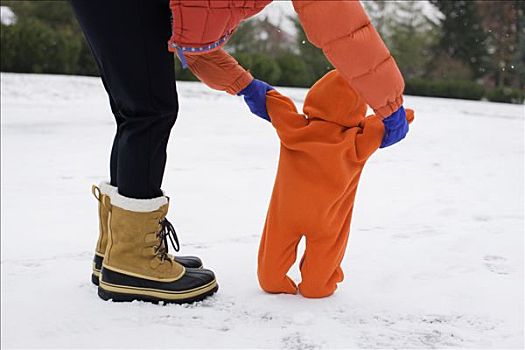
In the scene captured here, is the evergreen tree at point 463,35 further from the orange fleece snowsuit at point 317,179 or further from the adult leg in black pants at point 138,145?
the adult leg in black pants at point 138,145

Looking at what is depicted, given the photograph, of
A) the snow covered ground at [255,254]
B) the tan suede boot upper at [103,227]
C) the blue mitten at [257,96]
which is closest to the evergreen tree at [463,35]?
the snow covered ground at [255,254]

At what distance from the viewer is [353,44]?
1132mm

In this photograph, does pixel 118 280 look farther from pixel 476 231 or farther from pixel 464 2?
pixel 464 2

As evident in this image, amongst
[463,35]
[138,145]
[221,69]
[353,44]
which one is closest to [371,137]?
[353,44]

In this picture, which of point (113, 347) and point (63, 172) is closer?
point (113, 347)

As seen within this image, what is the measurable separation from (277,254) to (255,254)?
363mm

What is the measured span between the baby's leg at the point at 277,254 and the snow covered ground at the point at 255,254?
0.04 metres

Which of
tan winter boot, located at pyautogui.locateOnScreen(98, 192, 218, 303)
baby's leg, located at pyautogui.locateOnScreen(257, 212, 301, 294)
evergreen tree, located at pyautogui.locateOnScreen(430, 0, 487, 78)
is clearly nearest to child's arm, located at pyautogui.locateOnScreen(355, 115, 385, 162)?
baby's leg, located at pyautogui.locateOnScreen(257, 212, 301, 294)

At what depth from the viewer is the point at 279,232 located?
1410 millimetres

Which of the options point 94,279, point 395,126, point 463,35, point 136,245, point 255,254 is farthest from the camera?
point 463,35

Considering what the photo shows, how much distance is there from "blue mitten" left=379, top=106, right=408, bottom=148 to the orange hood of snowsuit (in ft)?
0.11

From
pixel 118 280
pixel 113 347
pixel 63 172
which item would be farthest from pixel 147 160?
pixel 63 172

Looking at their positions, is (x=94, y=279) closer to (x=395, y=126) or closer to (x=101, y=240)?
(x=101, y=240)

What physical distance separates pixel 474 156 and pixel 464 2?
47.6ft
